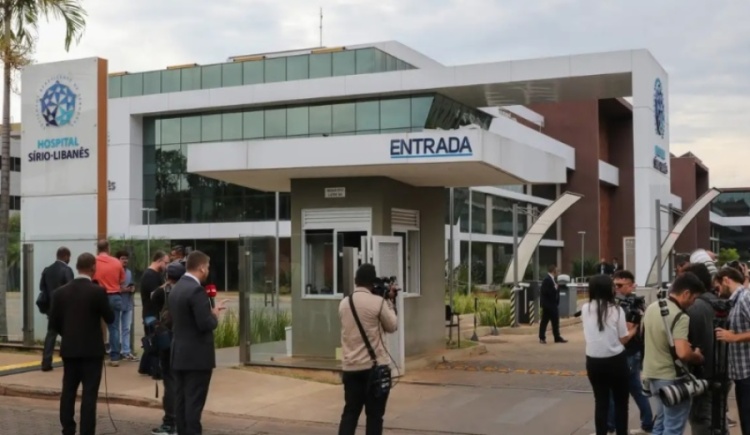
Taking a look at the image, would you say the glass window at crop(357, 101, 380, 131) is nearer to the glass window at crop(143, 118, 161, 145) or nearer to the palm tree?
the glass window at crop(143, 118, 161, 145)

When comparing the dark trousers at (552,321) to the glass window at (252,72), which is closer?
the dark trousers at (552,321)

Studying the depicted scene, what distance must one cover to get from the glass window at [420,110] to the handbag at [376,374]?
1366 inches

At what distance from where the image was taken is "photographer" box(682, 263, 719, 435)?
746 cm

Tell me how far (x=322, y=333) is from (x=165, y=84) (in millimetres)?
37953

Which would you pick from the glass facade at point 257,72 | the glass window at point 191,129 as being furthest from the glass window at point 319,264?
the glass window at point 191,129

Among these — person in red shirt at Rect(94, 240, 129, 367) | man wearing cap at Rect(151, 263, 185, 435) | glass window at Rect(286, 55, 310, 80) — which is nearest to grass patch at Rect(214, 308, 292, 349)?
person in red shirt at Rect(94, 240, 129, 367)

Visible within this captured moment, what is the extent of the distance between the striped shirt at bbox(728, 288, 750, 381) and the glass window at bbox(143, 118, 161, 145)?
150 feet

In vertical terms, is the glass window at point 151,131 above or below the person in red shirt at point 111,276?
above

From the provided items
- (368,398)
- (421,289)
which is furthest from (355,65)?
(368,398)

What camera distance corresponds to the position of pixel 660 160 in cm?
3222

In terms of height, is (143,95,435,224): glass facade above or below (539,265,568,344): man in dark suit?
above

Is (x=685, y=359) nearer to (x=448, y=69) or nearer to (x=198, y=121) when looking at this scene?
(x=448, y=69)

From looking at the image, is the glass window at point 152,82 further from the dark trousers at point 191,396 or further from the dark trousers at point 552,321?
the dark trousers at point 191,396

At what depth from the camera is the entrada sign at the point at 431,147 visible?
44.5 ft
